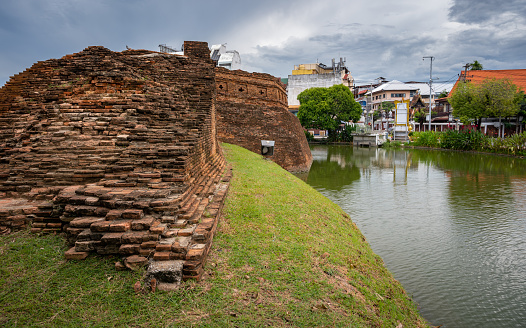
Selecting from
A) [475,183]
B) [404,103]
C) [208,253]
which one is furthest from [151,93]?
[404,103]

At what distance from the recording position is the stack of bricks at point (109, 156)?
378cm

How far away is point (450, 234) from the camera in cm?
831

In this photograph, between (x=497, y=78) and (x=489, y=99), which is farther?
(x=497, y=78)

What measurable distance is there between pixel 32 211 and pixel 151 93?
3.81 m

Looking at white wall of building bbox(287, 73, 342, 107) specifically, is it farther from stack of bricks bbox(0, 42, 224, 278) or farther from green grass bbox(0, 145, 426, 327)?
green grass bbox(0, 145, 426, 327)

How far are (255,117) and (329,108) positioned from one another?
20.0 m

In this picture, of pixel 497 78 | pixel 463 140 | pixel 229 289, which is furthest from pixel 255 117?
pixel 497 78

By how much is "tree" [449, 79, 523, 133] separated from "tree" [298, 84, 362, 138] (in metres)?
10.7

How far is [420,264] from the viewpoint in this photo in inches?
261

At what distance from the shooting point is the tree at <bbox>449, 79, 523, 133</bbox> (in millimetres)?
25250

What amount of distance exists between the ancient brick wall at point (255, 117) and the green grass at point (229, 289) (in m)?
12.2

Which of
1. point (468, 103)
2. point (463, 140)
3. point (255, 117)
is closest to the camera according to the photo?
point (255, 117)

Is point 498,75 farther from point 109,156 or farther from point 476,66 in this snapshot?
point 109,156

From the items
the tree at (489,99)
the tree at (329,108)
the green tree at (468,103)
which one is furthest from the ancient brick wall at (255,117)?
the tree at (329,108)
